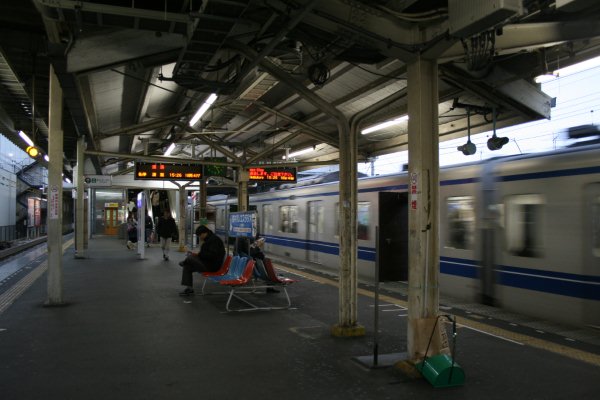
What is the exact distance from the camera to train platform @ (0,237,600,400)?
163 inches

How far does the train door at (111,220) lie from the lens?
3138 centimetres

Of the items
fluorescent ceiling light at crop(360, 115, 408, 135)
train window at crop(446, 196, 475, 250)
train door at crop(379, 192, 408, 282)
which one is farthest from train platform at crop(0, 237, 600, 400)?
fluorescent ceiling light at crop(360, 115, 408, 135)

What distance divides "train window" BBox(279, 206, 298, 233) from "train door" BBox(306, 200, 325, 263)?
99 cm

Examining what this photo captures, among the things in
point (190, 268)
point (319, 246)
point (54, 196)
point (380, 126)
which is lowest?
point (190, 268)

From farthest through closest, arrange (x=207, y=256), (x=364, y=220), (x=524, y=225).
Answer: (x=364, y=220), (x=207, y=256), (x=524, y=225)

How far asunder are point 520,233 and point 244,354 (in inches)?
176

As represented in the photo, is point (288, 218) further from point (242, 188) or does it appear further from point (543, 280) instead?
point (543, 280)

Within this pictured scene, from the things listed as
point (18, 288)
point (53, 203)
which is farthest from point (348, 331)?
point (18, 288)

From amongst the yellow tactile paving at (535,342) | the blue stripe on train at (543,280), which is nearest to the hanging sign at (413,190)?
the yellow tactile paving at (535,342)

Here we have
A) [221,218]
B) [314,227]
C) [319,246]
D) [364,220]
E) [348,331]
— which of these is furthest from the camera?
[221,218]

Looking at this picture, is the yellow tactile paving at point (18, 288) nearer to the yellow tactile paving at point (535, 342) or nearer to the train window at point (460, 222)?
the yellow tactile paving at point (535, 342)

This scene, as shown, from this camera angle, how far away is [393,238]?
5121 millimetres

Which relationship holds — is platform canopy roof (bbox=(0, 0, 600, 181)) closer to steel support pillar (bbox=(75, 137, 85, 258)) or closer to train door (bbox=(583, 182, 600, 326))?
train door (bbox=(583, 182, 600, 326))

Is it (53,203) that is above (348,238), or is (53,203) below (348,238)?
above
